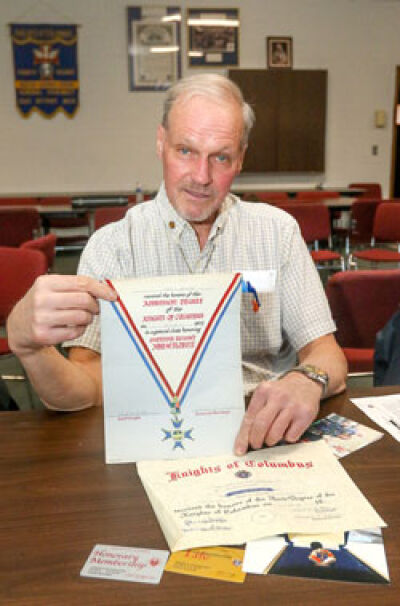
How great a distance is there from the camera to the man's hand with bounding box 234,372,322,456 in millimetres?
942

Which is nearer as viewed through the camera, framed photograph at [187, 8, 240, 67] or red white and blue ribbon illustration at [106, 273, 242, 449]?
red white and blue ribbon illustration at [106, 273, 242, 449]

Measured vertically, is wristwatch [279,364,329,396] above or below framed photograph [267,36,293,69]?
below

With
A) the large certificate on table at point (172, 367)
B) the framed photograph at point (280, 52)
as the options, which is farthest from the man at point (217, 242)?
the framed photograph at point (280, 52)

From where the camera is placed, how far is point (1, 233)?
4703 millimetres

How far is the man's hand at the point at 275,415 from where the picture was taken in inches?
37.1

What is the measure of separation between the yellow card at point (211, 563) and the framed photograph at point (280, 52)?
8.67 metres

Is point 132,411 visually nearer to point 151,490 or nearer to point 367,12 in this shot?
point 151,490

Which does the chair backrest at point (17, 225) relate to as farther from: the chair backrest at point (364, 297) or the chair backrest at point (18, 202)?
the chair backrest at point (364, 297)

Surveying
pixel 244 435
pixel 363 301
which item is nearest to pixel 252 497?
pixel 244 435

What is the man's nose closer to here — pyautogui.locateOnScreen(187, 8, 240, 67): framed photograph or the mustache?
the mustache

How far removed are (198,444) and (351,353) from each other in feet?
4.54

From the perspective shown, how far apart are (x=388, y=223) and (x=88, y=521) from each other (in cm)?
446

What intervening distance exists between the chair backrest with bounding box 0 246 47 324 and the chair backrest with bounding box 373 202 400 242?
3170mm

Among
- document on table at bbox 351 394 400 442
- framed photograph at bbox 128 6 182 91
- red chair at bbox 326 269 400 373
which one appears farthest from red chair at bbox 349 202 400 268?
framed photograph at bbox 128 6 182 91
